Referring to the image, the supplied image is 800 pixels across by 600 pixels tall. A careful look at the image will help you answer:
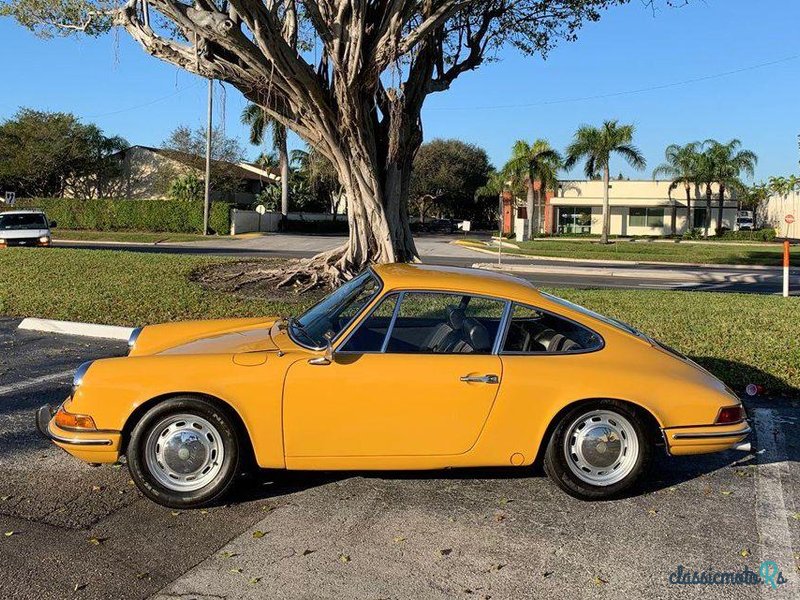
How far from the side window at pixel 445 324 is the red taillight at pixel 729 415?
142 centimetres

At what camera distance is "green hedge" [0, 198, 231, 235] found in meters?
42.4

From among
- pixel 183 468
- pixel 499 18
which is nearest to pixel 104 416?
pixel 183 468

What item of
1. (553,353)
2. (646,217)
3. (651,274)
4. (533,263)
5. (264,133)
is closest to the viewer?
(553,353)

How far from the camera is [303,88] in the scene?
35.6 ft

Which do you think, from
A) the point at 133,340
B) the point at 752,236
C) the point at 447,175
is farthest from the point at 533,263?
the point at 447,175

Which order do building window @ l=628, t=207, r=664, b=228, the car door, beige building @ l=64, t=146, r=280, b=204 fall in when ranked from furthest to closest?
building window @ l=628, t=207, r=664, b=228 < beige building @ l=64, t=146, r=280, b=204 < the car door

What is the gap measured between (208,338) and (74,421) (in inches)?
38.7

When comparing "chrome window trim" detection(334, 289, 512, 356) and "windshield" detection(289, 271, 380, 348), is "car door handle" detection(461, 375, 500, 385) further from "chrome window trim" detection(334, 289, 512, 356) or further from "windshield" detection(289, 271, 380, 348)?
"windshield" detection(289, 271, 380, 348)

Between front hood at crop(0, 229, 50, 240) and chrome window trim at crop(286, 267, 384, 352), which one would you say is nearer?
chrome window trim at crop(286, 267, 384, 352)

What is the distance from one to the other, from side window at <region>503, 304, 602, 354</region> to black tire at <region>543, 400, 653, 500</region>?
389 mm

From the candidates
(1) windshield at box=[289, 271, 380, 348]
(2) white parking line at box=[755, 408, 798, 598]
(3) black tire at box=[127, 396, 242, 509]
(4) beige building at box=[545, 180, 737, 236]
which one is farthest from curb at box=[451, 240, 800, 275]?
(3) black tire at box=[127, 396, 242, 509]

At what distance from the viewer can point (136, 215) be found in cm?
4291

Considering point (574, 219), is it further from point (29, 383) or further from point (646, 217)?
point (29, 383)

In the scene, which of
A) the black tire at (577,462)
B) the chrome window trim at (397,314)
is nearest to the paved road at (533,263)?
the chrome window trim at (397,314)
